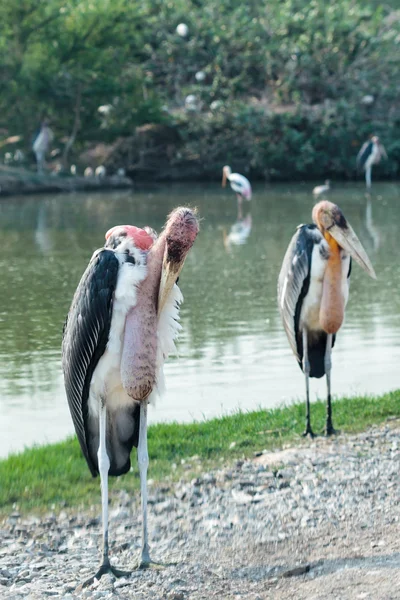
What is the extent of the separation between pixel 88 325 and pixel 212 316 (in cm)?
639

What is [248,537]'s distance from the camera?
4480 mm

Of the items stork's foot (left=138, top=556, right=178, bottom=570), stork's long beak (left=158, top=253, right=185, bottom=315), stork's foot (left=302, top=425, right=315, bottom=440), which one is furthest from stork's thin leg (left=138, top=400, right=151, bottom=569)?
stork's foot (left=302, top=425, right=315, bottom=440)

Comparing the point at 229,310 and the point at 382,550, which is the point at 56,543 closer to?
the point at 382,550

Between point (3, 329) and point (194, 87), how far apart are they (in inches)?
822

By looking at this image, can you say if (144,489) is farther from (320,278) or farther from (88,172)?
(88,172)

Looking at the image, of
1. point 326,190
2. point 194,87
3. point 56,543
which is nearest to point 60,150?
point 194,87

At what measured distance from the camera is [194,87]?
30.2 metres

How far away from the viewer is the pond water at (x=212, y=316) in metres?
7.48

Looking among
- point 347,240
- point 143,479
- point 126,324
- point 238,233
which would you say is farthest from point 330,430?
point 238,233

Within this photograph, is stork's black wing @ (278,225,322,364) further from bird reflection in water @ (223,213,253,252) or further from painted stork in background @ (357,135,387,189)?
painted stork in background @ (357,135,387,189)

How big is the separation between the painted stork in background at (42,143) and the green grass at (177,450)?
2185 cm

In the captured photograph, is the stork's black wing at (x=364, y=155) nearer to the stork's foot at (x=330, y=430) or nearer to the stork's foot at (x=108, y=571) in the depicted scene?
the stork's foot at (x=330, y=430)

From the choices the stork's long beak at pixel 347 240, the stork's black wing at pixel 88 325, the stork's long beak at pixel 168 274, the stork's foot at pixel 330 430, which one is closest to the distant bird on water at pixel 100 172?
the stork's long beak at pixel 347 240

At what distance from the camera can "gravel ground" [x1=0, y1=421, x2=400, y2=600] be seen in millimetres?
3926
